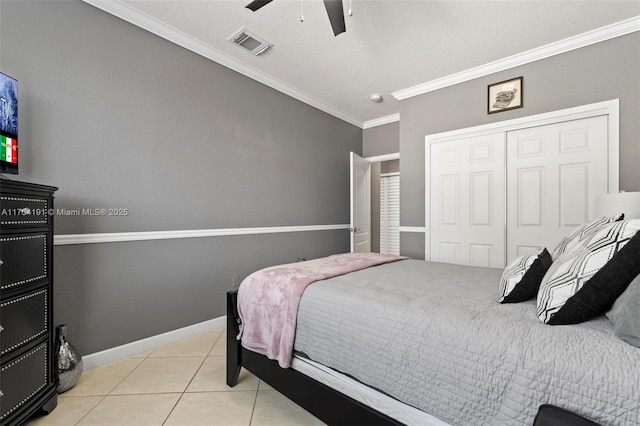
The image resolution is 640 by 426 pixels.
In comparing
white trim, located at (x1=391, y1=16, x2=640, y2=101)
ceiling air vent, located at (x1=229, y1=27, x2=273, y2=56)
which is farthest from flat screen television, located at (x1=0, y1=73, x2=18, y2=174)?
white trim, located at (x1=391, y1=16, x2=640, y2=101)

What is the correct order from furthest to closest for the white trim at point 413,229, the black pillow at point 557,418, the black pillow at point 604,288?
the white trim at point 413,229, the black pillow at point 604,288, the black pillow at point 557,418

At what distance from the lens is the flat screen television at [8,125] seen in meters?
1.52

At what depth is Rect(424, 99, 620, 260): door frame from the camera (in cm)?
248

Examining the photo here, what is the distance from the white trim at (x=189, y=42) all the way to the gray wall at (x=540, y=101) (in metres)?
1.50

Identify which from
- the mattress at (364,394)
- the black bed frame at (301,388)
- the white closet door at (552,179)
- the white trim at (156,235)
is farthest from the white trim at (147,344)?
the white closet door at (552,179)

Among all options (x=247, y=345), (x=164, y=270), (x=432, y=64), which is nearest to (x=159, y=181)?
(x=164, y=270)

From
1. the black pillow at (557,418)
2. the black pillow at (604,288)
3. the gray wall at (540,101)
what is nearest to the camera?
the black pillow at (557,418)

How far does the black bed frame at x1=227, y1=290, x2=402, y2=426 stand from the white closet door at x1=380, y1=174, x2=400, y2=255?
13.9ft

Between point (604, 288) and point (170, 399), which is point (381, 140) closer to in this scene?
point (604, 288)

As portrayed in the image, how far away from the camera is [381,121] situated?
468cm

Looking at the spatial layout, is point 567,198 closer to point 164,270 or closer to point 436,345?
point 436,345

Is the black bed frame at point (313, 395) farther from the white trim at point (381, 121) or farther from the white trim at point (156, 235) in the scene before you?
the white trim at point (381, 121)

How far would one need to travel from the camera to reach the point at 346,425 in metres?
1.23

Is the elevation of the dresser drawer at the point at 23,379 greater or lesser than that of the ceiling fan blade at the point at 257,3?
lesser
